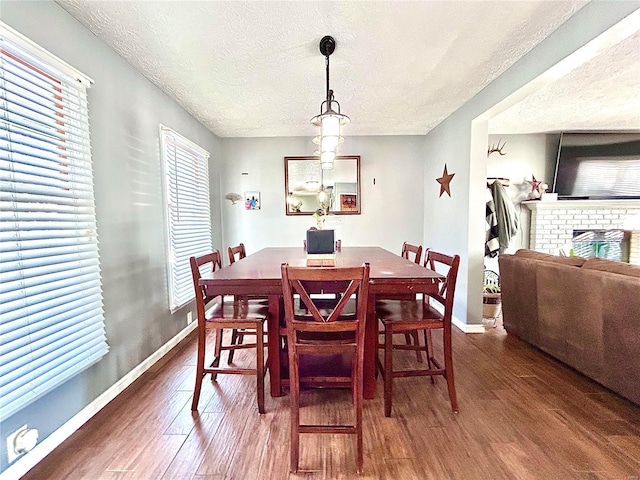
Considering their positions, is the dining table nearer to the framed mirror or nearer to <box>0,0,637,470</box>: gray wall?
<box>0,0,637,470</box>: gray wall

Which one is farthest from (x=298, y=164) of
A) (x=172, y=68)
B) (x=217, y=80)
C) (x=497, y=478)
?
(x=497, y=478)

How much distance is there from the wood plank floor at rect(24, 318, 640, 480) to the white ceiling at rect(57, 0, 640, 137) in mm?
2381

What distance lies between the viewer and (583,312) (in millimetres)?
2191

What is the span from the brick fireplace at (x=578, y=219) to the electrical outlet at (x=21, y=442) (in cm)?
542

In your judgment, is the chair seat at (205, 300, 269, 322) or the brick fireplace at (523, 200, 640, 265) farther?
the brick fireplace at (523, 200, 640, 265)

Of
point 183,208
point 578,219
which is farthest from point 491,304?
point 183,208

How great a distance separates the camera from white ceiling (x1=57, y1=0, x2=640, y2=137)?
5.79ft

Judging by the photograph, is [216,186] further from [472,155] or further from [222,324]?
[472,155]

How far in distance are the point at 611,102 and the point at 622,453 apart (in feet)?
11.3

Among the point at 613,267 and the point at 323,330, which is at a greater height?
the point at 613,267

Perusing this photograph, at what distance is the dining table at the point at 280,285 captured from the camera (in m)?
1.67

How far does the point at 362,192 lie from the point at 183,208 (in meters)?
2.44

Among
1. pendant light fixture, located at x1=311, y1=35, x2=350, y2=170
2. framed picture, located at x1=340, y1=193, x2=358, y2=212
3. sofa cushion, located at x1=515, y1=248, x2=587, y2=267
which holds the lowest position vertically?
sofa cushion, located at x1=515, y1=248, x2=587, y2=267

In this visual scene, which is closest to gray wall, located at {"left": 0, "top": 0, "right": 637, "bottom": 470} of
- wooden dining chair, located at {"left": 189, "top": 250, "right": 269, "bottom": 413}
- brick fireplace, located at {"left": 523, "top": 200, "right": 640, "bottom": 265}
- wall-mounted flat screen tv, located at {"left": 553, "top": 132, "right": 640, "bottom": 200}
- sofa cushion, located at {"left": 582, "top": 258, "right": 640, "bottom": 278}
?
wooden dining chair, located at {"left": 189, "top": 250, "right": 269, "bottom": 413}
